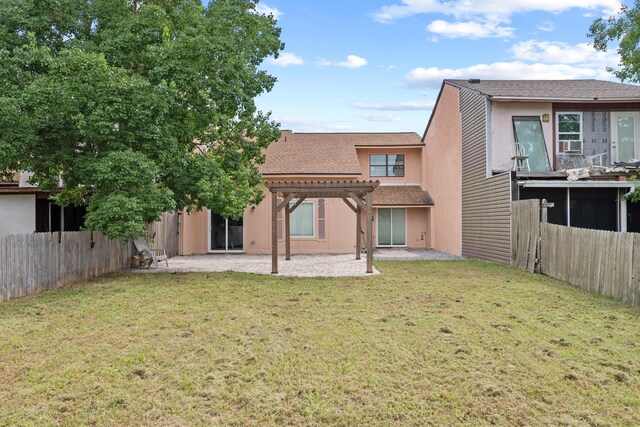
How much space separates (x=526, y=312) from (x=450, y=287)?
255cm

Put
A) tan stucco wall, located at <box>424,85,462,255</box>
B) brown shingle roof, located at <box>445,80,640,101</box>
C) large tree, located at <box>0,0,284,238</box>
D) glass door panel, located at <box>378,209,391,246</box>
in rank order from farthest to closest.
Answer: glass door panel, located at <box>378,209,391,246</box>
tan stucco wall, located at <box>424,85,462,255</box>
brown shingle roof, located at <box>445,80,640,101</box>
large tree, located at <box>0,0,284,238</box>

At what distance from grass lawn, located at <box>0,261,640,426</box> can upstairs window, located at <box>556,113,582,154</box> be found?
8.80 metres

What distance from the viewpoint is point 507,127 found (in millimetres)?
15844

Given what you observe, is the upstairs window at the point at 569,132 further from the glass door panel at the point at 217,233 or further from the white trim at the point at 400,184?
the glass door panel at the point at 217,233

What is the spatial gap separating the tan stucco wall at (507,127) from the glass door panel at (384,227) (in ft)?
23.1

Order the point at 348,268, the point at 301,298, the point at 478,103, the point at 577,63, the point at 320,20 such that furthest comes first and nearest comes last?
the point at 577,63 → the point at 320,20 → the point at 478,103 → the point at 348,268 → the point at 301,298

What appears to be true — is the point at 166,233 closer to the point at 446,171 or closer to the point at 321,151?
the point at 321,151

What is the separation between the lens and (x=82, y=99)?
9.61m

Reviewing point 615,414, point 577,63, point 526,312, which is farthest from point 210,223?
point 577,63

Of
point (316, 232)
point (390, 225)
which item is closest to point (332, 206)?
point (316, 232)

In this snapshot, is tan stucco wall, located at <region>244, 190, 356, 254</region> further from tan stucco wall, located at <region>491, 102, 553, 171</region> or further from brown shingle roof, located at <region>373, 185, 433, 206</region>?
tan stucco wall, located at <region>491, 102, 553, 171</region>

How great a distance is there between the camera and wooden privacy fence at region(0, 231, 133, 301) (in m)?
8.60

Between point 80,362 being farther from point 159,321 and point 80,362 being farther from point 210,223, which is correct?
point 210,223

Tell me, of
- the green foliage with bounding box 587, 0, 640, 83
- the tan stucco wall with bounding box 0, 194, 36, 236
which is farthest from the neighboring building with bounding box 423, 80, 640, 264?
the tan stucco wall with bounding box 0, 194, 36, 236
